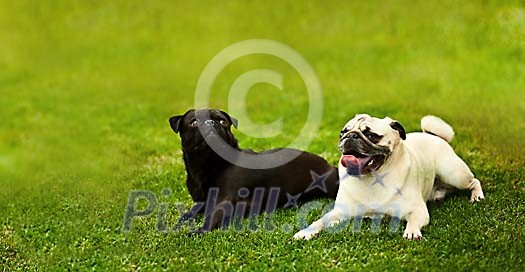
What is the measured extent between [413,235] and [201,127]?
216cm

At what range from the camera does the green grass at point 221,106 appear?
21.7 ft

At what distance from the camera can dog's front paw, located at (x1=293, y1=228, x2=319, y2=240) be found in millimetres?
6682

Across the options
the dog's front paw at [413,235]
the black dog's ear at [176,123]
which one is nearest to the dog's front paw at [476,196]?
the dog's front paw at [413,235]

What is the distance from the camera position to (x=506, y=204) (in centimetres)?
734

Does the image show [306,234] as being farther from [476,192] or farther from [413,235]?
[476,192]

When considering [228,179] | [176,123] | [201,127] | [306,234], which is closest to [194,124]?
[201,127]

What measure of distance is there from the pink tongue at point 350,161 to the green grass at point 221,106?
577mm

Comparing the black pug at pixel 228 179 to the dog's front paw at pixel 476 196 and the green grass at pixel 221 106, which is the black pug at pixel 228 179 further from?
the dog's front paw at pixel 476 196

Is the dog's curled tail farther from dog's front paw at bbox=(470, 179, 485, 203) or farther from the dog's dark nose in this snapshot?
the dog's dark nose

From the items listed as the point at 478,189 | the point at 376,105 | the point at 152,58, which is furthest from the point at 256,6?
the point at 478,189

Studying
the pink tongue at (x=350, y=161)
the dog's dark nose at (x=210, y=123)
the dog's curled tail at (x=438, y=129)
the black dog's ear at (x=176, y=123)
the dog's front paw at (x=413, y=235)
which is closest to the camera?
the dog's front paw at (x=413, y=235)

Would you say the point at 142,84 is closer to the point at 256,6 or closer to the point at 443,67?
the point at 256,6

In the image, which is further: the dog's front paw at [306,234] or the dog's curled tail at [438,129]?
the dog's curled tail at [438,129]

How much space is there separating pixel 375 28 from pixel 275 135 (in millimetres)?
7030
